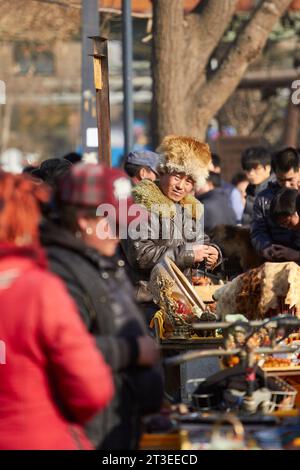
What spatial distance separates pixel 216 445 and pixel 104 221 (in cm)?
93

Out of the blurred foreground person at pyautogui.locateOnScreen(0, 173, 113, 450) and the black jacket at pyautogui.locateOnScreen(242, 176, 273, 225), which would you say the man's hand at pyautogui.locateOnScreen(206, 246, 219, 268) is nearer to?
the black jacket at pyautogui.locateOnScreen(242, 176, 273, 225)

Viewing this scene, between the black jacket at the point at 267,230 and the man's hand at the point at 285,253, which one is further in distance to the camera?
the black jacket at the point at 267,230

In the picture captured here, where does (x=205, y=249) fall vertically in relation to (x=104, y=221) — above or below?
below

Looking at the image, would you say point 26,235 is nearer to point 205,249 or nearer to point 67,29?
point 205,249

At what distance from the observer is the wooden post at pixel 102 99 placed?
9.55 meters

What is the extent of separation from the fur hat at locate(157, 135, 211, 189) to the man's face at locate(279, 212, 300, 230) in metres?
0.68

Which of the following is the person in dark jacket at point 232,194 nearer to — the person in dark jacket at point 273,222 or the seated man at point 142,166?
the seated man at point 142,166

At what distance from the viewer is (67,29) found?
1819cm

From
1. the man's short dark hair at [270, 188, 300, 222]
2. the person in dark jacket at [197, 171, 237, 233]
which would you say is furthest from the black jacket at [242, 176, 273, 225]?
the man's short dark hair at [270, 188, 300, 222]

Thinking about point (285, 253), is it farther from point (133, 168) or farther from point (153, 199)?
point (133, 168)

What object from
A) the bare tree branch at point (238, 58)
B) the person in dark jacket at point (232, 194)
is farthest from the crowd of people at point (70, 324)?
the bare tree branch at point (238, 58)

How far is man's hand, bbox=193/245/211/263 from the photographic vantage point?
877cm

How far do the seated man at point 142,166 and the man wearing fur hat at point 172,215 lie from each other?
110cm
